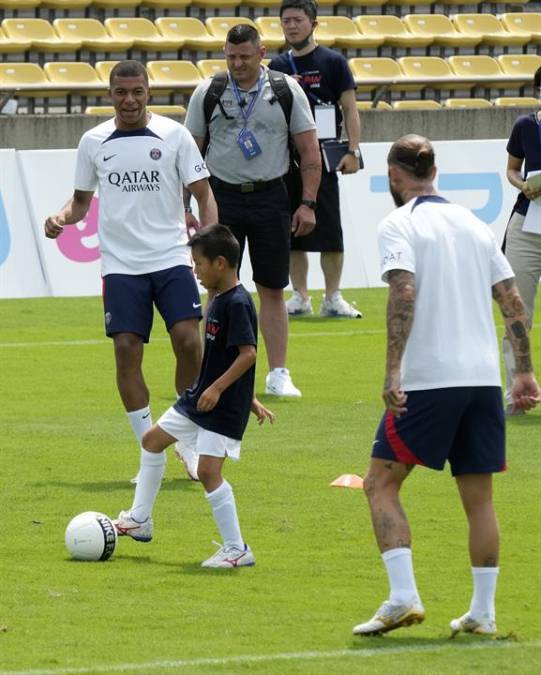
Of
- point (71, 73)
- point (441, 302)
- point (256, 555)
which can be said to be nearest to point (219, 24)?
point (71, 73)

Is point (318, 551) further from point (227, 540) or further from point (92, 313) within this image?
point (92, 313)

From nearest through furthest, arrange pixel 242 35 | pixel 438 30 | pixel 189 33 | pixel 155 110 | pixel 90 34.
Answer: pixel 242 35 → pixel 155 110 → pixel 90 34 → pixel 189 33 → pixel 438 30

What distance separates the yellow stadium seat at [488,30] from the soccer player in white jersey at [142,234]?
1884 centimetres

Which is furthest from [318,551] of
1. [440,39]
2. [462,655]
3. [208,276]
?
[440,39]

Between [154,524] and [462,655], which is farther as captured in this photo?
[154,524]

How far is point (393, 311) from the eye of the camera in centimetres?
Result: 591

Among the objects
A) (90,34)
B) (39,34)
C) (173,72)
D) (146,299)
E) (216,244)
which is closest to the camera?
(216,244)

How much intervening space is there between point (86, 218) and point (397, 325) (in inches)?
456

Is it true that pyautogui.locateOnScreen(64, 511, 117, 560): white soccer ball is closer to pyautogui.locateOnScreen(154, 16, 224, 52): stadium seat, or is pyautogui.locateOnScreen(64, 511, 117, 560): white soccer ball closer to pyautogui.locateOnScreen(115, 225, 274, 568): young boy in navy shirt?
pyautogui.locateOnScreen(115, 225, 274, 568): young boy in navy shirt

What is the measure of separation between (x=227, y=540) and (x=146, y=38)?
60.6 ft

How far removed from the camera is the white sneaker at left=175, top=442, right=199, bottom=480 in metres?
9.16

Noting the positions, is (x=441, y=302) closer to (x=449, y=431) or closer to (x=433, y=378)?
(x=433, y=378)

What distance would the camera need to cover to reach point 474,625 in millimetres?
6004

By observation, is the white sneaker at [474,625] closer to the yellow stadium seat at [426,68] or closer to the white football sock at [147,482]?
the white football sock at [147,482]
